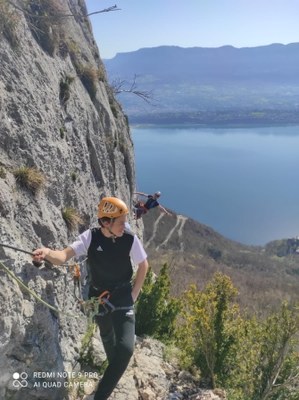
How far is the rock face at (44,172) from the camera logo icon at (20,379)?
0.02 metres

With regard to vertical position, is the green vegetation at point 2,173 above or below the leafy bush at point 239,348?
above

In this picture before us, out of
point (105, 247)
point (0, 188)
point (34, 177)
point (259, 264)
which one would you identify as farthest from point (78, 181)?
point (259, 264)

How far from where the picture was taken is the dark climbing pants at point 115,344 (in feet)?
18.7

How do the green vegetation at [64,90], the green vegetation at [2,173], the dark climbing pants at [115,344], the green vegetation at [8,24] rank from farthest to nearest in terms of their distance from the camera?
the green vegetation at [64,90] → the green vegetation at [8,24] → the green vegetation at [2,173] → the dark climbing pants at [115,344]

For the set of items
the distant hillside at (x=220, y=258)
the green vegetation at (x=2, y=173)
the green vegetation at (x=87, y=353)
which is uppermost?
the green vegetation at (x=2, y=173)

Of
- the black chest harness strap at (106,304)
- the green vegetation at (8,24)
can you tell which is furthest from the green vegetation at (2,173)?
the green vegetation at (8,24)

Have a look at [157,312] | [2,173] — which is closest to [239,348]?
[157,312]

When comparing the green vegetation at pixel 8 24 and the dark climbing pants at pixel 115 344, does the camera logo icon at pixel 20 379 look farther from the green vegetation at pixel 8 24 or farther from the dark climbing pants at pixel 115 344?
the green vegetation at pixel 8 24

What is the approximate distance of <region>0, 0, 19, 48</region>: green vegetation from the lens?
368 inches

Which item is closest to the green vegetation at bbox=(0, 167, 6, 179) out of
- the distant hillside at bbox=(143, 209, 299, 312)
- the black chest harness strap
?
the black chest harness strap

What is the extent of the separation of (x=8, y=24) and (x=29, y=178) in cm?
420

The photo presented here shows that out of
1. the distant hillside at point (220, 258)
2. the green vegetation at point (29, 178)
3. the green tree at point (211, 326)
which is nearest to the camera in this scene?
the green vegetation at point (29, 178)

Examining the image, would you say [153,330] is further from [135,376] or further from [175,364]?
[135,376]

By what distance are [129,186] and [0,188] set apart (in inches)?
425
